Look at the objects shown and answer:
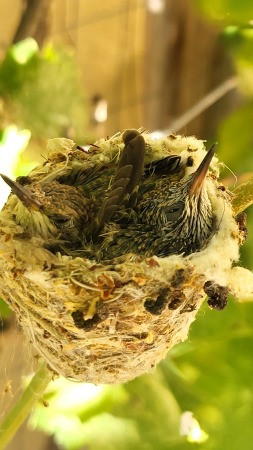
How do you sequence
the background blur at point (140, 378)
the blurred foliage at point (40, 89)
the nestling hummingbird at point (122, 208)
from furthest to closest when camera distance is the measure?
the blurred foliage at point (40, 89) < the background blur at point (140, 378) < the nestling hummingbird at point (122, 208)

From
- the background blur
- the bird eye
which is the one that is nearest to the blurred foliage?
the background blur

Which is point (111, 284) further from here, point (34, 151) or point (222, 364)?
point (34, 151)

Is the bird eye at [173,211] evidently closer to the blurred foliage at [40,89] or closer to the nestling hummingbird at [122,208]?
the nestling hummingbird at [122,208]

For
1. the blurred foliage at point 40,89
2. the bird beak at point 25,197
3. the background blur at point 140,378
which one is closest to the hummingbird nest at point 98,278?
the bird beak at point 25,197

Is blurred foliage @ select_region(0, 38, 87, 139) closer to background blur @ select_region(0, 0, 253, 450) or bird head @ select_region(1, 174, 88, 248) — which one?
background blur @ select_region(0, 0, 253, 450)

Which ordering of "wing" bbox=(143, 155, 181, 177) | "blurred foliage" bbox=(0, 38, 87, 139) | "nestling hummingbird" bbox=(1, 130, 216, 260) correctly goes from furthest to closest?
"blurred foliage" bbox=(0, 38, 87, 139) → "wing" bbox=(143, 155, 181, 177) → "nestling hummingbird" bbox=(1, 130, 216, 260)

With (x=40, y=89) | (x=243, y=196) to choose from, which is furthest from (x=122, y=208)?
(x=40, y=89)

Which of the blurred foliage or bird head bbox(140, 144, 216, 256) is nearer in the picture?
bird head bbox(140, 144, 216, 256)

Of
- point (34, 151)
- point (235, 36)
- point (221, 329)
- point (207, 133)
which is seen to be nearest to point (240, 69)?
point (235, 36)
